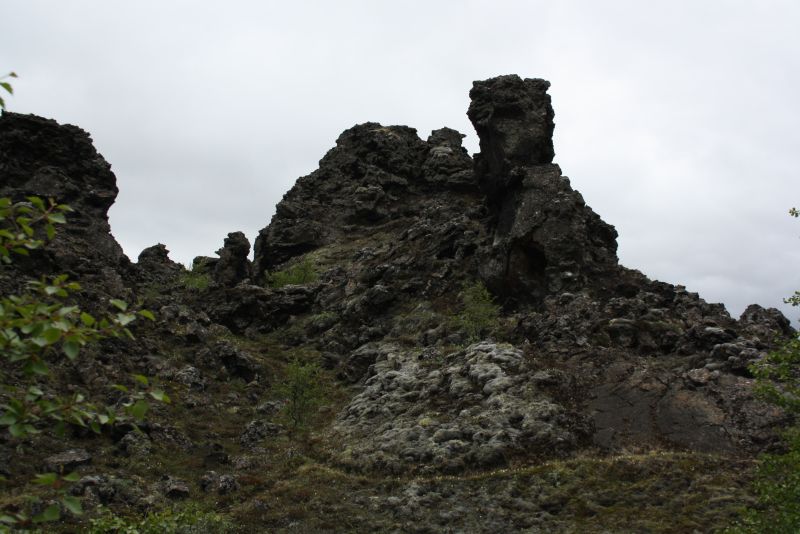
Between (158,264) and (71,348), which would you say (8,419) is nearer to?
(71,348)

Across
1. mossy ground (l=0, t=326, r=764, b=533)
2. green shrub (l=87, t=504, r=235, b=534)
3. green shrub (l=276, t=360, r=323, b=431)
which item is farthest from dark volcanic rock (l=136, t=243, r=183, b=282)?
green shrub (l=87, t=504, r=235, b=534)

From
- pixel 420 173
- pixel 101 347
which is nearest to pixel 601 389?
pixel 101 347

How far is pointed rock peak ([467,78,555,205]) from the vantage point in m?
74.8

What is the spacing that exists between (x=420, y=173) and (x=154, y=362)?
255 feet

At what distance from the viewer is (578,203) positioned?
66688 millimetres

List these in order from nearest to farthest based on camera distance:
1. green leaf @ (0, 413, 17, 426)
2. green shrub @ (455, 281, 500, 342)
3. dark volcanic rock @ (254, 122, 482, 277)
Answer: green leaf @ (0, 413, 17, 426), green shrub @ (455, 281, 500, 342), dark volcanic rock @ (254, 122, 482, 277)

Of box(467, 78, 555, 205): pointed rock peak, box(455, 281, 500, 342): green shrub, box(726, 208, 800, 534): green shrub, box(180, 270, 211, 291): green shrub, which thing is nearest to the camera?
box(726, 208, 800, 534): green shrub

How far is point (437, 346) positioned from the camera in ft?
195

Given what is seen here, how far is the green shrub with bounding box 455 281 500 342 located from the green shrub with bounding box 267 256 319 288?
37792 millimetres

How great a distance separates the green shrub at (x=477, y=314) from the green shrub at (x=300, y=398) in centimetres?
1612

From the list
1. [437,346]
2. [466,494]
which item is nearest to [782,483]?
[466,494]

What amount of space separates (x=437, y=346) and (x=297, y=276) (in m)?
42.1

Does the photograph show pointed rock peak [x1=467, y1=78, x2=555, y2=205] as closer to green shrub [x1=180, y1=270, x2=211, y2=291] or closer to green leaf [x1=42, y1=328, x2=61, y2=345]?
green shrub [x1=180, y1=270, x2=211, y2=291]

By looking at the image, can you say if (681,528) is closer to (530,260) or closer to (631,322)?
(631,322)
